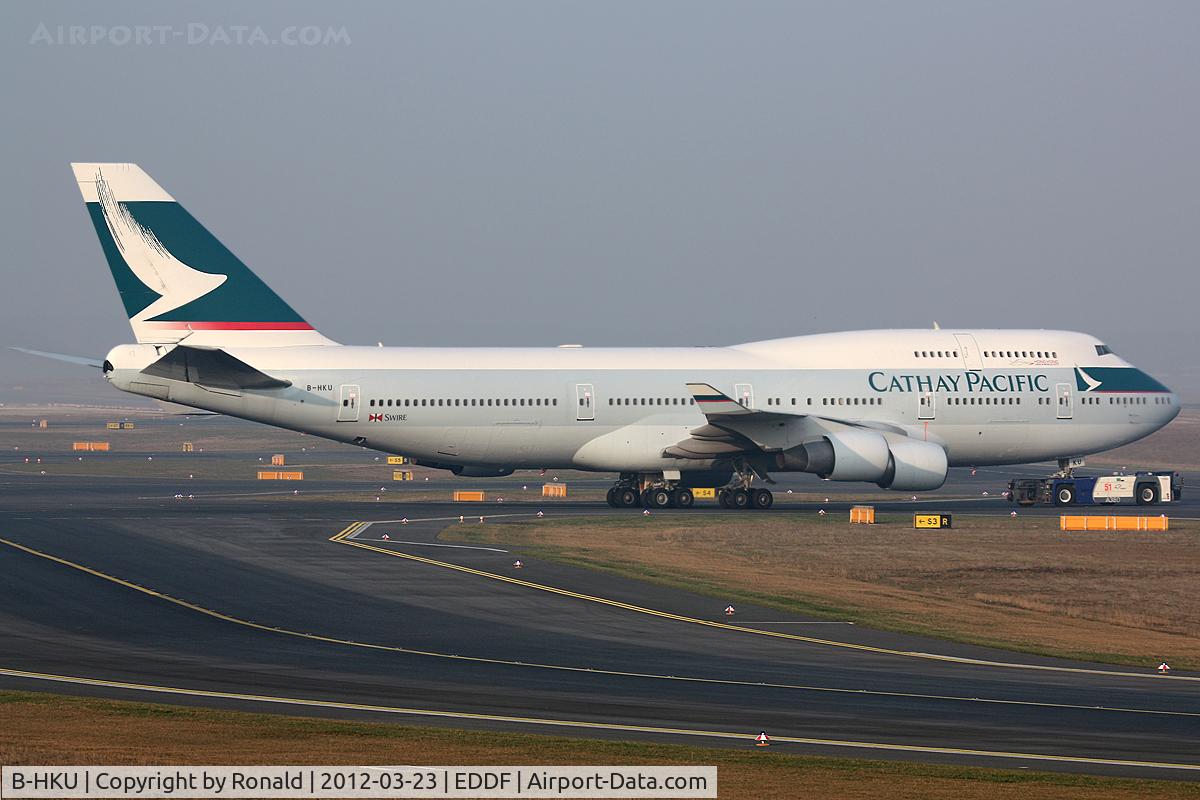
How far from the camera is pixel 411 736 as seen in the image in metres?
19.2

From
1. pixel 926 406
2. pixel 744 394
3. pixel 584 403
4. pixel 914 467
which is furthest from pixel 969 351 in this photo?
pixel 584 403

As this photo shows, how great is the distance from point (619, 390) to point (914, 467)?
11045 millimetres

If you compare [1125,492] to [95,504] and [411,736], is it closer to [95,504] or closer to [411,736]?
[95,504]

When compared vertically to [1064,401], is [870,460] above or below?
below

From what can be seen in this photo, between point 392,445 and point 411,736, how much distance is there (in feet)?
119

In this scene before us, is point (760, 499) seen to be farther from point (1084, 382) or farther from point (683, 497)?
point (1084, 382)

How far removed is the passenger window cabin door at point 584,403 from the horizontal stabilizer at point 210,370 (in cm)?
1046

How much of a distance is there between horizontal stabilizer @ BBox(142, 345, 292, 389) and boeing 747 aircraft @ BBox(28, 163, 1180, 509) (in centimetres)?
7

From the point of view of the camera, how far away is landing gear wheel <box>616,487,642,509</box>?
5938 cm

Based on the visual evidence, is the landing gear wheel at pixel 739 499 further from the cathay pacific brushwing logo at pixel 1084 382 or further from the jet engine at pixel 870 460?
the cathay pacific brushwing logo at pixel 1084 382

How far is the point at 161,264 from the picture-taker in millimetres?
54062

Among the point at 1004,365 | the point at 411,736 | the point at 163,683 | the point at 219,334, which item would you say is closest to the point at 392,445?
the point at 219,334

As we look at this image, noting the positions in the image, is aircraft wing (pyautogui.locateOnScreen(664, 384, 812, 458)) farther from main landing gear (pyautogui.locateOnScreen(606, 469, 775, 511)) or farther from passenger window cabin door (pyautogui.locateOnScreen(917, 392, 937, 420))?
passenger window cabin door (pyautogui.locateOnScreen(917, 392, 937, 420))

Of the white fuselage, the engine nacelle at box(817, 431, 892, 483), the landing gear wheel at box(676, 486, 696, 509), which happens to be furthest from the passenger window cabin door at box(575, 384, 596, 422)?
the engine nacelle at box(817, 431, 892, 483)
